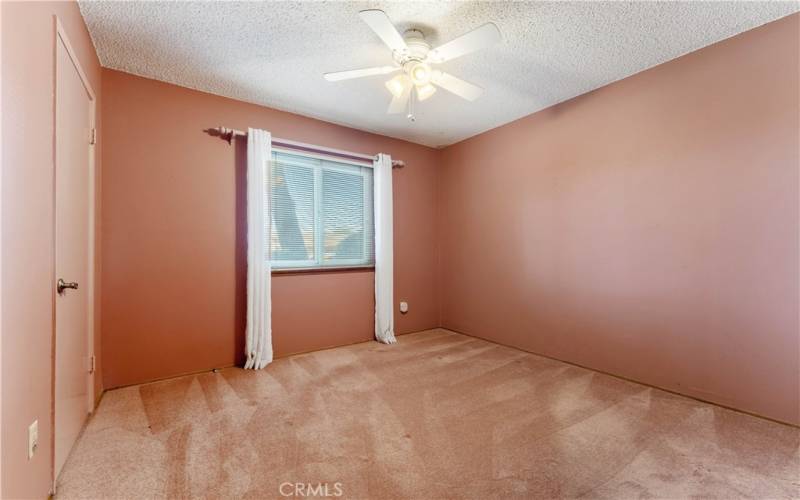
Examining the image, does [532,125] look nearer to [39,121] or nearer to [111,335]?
[39,121]

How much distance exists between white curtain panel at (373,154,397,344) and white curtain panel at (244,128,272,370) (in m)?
1.20

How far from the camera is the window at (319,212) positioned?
10.8 ft

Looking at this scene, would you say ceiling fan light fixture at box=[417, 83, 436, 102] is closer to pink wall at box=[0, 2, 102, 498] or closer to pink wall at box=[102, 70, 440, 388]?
pink wall at box=[102, 70, 440, 388]

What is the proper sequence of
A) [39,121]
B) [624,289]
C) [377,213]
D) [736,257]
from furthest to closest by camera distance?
[377,213] → [624,289] → [736,257] → [39,121]

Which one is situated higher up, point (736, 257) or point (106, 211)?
point (106, 211)

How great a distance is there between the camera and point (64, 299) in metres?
1.65

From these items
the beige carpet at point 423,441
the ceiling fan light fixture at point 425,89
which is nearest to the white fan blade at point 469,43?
the ceiling fan light fixture at point 425,89

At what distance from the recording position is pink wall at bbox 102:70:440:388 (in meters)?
2.56

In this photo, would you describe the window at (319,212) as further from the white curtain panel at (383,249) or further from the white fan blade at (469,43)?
the white fan blade at (469,43)

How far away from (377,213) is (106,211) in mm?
2319

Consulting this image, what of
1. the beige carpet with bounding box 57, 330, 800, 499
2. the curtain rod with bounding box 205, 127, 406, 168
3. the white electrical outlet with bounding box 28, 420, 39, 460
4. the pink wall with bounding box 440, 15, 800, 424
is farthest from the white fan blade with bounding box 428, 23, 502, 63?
the white electrical outlet with bounding box 28, 420, 39, 460

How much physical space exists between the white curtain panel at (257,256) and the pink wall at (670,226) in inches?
95.2

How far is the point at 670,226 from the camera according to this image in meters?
2.48

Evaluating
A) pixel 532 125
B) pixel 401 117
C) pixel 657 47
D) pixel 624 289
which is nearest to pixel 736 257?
pixel 624 289
